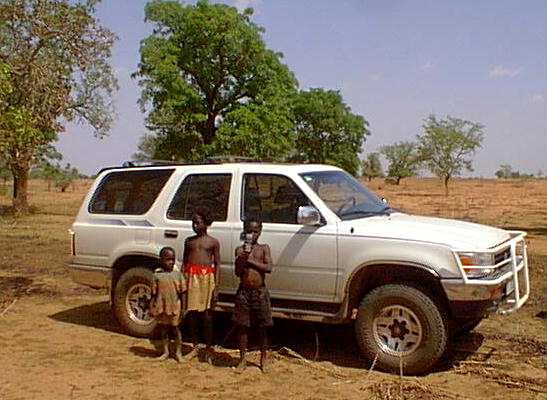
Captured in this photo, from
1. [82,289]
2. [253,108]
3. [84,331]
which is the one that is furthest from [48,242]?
[253,108]

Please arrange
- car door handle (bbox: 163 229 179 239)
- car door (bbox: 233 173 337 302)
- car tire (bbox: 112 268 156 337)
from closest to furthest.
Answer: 1. car door (bbox: 233 173 337 302)
2. car door handle (bbox: 163 229 179 239)
3. car tire (bbox: 112 268 156 337)

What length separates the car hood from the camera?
6.33 metres

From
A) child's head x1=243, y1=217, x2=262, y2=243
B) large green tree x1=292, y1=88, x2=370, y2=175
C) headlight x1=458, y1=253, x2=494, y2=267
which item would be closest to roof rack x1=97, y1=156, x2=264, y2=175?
child's head x1=243, y1=217, x2=262, y2=243

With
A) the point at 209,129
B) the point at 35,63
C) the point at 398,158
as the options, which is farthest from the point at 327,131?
the point at 35,63

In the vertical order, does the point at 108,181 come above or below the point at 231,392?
above

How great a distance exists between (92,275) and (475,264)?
4391 millimetres

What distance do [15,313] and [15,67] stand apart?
364 cm

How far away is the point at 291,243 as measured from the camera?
275 inches

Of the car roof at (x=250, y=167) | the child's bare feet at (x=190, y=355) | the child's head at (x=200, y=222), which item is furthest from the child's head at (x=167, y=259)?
the car roof at (x=250, y=167)

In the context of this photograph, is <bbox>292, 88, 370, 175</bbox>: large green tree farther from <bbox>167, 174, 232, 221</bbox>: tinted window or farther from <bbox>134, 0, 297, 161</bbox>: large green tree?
<bbox>167, 174, 232, 221</bbox>: tinted window

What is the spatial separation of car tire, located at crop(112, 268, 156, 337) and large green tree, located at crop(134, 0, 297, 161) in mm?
22243

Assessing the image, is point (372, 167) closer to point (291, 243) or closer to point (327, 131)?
point (327, 131)

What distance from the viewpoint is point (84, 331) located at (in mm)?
8445

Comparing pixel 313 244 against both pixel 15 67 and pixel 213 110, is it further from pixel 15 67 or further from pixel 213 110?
pixel 213 110
